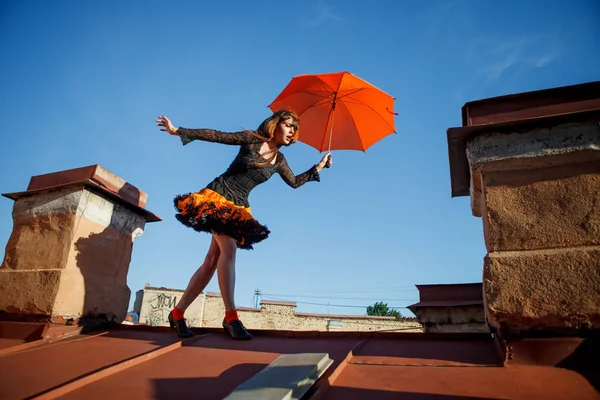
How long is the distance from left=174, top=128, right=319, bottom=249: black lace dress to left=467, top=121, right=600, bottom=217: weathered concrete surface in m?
1.59

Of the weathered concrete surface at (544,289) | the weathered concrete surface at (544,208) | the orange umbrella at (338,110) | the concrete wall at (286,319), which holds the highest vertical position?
the orange umbrella at (338,110)

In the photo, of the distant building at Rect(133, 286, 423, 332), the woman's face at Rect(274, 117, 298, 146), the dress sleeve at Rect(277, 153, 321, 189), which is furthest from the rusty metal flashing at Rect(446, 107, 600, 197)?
the distant building at Rect(133, 286, 423, 332)

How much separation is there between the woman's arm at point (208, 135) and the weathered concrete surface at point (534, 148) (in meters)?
1.68

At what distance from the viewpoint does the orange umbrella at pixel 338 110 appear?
411 cm

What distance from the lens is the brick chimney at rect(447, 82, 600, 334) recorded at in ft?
5.96

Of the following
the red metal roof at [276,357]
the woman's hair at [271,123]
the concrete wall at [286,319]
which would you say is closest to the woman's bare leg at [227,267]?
the red metal roof at [276,357]

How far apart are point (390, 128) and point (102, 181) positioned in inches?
116

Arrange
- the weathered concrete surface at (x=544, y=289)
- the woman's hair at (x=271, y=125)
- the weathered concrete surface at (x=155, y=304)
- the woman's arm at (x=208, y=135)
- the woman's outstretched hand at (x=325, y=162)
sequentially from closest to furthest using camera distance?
1. the weathered concrete surface at (x=544, y=289)
2. the woman's arm at (x=208, y=135)
3. the woman's hair at (x=271, y=125)
4. the woman's outstretched hand at (x=325, y=162)
5. the weathered concrete surface at (x=155, y=304)

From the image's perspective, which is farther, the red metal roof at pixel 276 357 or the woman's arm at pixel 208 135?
the woman's arm at pixel 208 135

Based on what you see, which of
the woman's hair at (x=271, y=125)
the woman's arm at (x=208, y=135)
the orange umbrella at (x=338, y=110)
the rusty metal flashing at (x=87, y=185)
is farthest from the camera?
the orange umbrella at (x=338, y=110)

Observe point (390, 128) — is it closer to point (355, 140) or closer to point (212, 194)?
point (355, 140)

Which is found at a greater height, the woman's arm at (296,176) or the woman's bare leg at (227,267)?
the woman's arm at (296,176)

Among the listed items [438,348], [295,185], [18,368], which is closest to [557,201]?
[438,348]

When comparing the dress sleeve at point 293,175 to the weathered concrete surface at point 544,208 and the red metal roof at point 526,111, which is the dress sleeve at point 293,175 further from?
the weathered concrete surface at point 544,208
